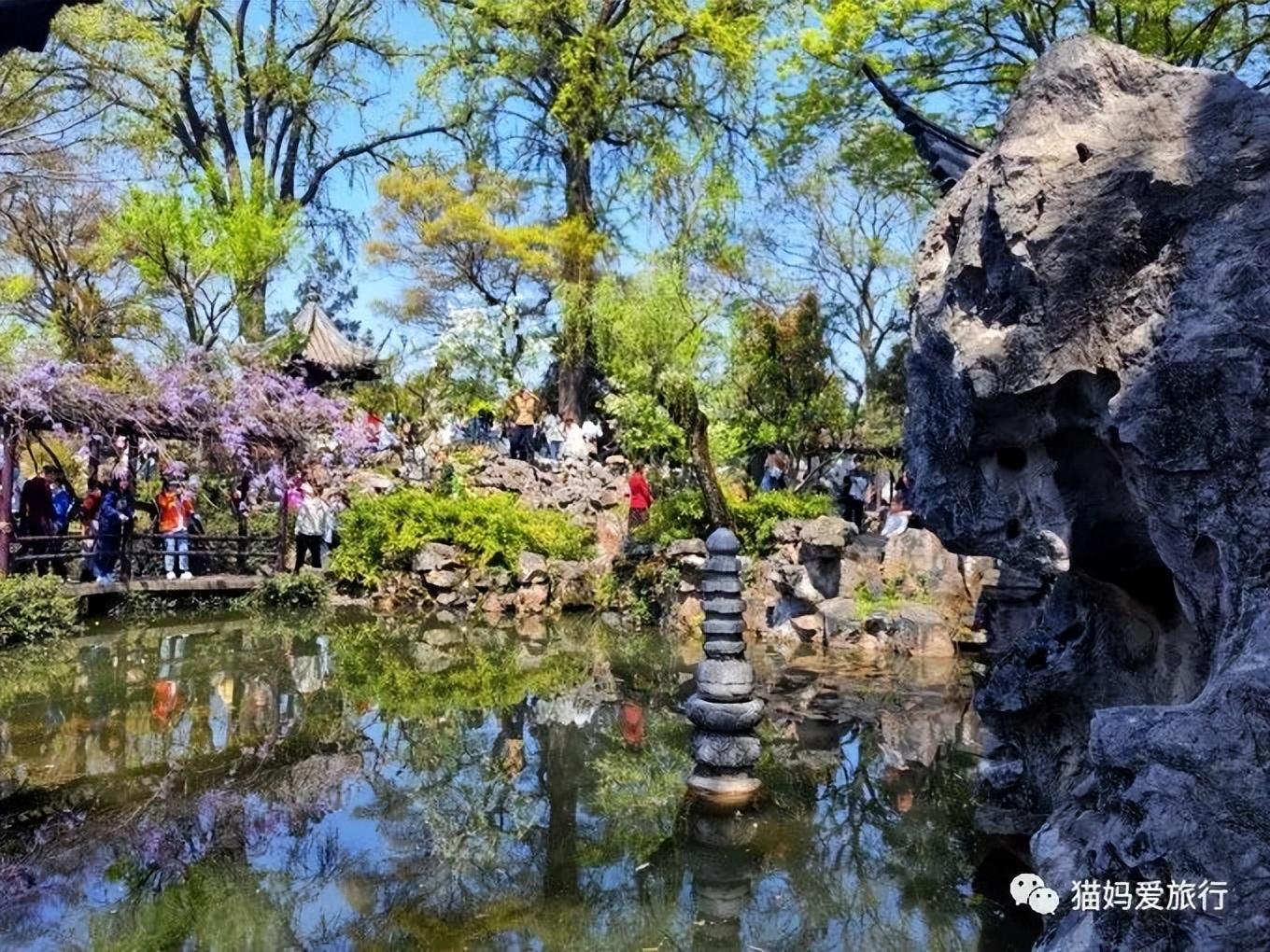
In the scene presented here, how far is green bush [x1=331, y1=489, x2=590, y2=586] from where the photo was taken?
51.4 ft

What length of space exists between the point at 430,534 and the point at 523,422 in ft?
21.8

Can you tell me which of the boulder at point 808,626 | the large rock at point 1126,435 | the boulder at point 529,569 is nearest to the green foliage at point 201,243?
the boulder at point 529,569

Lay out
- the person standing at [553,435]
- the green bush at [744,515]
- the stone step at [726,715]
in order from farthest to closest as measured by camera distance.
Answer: the person standing at [553,435] < the green bush at [744,515] < the stone step at [726,715]

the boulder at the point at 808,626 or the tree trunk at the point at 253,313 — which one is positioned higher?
the tree trunk at the point at 253,313

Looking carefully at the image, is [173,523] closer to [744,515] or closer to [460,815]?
[744,515]

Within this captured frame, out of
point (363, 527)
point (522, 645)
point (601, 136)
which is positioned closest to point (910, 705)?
point (522, 645)

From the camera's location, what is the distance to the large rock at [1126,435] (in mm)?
2676

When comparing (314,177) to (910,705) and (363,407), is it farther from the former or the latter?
(910,705)

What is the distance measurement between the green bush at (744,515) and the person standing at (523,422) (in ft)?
22.6

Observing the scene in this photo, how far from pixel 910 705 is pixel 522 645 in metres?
5.00

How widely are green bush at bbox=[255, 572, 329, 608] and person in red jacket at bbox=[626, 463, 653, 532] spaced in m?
4.77

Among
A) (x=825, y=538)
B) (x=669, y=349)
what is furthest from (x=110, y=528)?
(x=825, y=538)

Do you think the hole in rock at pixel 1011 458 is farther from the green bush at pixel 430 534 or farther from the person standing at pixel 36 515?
the person standing at pixel 36 515

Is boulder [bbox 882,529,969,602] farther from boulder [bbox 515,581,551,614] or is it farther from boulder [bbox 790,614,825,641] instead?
boulder [bbox 515,581,551,614]
